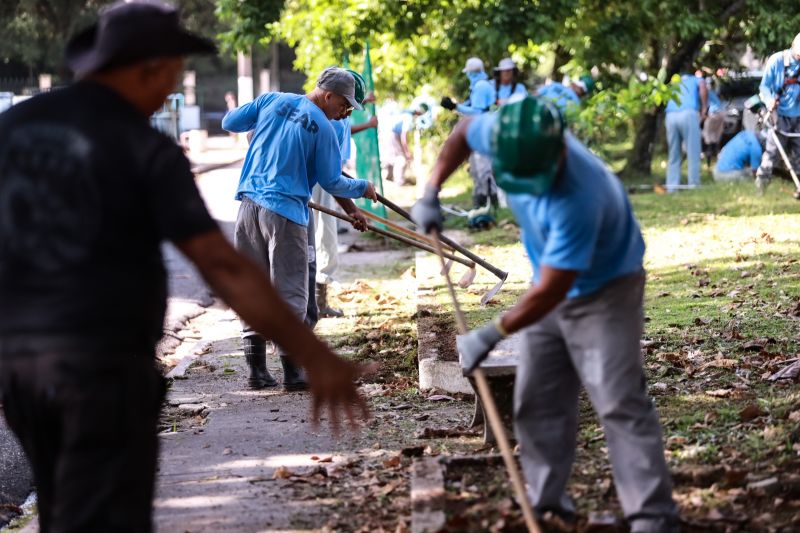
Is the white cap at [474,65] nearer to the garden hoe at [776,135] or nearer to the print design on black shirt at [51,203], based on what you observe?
the garden hoe at [776,135]

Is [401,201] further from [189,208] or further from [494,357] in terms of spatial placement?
[189,208]

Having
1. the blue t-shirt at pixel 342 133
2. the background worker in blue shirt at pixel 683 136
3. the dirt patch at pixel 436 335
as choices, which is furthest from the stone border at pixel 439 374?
the background worker in blue shirt at pixel 683 136

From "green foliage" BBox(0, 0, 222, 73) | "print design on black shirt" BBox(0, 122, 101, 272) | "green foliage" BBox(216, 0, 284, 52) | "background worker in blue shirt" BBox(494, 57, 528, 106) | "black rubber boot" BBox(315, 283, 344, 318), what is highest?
"green foliage" BBox(0, 0, 222, 73)

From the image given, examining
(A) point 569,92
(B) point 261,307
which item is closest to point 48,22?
(A) point 569,92

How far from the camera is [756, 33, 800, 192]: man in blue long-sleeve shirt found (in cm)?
1433

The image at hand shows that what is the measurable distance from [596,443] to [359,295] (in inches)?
267

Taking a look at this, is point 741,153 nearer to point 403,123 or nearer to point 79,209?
point 403,123

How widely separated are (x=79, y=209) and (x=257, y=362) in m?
5.27

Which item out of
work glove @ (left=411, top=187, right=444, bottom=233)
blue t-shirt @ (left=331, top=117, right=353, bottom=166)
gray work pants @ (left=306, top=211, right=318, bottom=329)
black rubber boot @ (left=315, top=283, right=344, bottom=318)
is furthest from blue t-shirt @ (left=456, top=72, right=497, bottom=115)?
work glove @ (left=411, top=187, right=444, bottom=233)

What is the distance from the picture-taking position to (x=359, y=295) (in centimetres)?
1265

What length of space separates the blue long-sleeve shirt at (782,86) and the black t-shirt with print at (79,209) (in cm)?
1215

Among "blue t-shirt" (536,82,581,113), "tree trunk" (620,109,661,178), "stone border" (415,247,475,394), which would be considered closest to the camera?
"stone border" (415,247,475,394)

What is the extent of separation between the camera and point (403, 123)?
23.8 metres

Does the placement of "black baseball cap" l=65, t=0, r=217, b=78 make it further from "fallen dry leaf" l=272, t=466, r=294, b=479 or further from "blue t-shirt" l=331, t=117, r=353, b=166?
"blue t-shirt" l=331, t=117, r=353, b=166
